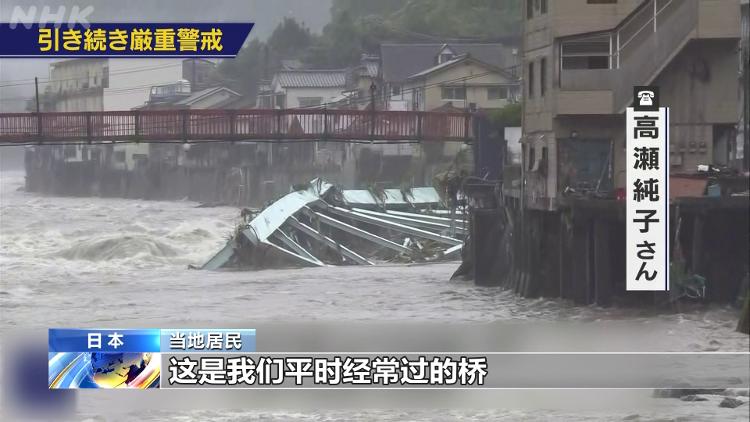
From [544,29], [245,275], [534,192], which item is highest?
[544,29]

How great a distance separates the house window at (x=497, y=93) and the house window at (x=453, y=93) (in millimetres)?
705

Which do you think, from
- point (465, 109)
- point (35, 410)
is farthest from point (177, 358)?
point (465, 109)

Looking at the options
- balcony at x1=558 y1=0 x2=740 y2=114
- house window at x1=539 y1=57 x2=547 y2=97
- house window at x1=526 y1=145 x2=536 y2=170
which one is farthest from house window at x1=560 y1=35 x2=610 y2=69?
house window at x1=526 y1=145 x2=536 y2=170

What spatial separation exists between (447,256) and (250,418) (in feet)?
62.7

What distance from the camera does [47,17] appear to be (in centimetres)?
1019

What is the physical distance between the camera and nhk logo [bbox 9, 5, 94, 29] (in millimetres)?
9789

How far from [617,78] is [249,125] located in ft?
43.7

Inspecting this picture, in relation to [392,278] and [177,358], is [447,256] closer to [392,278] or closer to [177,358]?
[392,278]

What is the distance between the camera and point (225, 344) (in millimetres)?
9406

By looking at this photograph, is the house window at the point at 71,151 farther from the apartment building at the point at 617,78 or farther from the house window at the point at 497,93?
the apartment building at the point at 617,78
